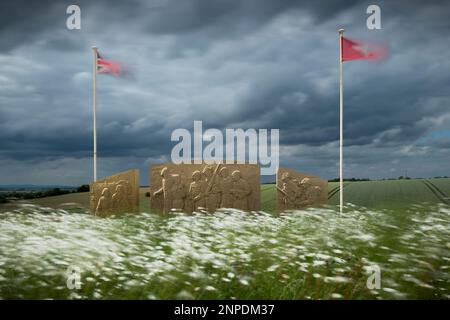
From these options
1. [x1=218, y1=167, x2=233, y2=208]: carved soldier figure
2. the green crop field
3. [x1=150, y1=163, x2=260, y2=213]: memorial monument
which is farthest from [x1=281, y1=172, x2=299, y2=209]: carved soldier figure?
the green crop field

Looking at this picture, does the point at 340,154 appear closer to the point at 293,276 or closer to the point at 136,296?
the point at 293,276

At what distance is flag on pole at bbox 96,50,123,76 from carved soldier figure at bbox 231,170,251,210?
209 inches

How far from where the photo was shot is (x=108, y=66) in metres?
14.9

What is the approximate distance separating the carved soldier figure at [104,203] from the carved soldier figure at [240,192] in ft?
14.5

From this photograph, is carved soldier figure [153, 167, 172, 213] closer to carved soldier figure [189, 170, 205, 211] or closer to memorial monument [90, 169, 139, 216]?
carved soldier figure [189, 170, 205, 211]

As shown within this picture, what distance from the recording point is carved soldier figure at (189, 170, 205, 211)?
15.2 meters

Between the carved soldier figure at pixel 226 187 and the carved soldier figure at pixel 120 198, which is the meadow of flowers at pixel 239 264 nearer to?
the carved soldier figure at pixel 226 187

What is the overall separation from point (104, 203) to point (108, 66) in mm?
4773

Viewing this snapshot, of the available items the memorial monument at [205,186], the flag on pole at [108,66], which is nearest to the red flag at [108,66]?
the flag on pole at [108,66]

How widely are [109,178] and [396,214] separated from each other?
32.2 feet

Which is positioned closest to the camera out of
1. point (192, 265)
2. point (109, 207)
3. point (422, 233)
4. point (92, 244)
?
point (192, 265)

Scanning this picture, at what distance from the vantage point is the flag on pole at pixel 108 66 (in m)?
14.7

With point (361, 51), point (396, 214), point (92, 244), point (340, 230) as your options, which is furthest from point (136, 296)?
point (361, 51)

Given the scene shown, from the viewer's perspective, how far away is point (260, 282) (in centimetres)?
677
